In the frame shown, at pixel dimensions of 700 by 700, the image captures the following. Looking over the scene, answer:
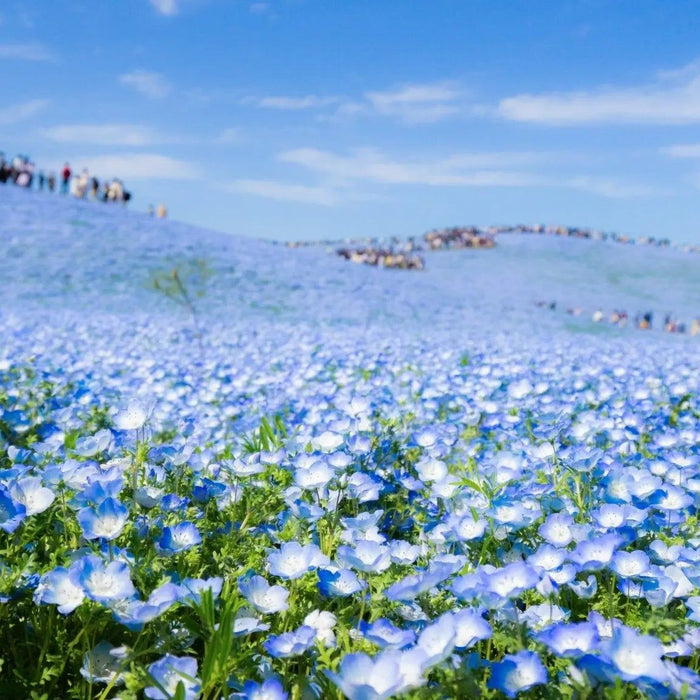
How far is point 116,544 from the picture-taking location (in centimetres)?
208

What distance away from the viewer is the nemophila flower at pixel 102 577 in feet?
5.27

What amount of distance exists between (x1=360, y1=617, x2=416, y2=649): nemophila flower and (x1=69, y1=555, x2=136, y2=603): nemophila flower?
537 millimetres

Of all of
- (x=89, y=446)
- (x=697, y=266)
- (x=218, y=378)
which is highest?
(x=697, y=266)

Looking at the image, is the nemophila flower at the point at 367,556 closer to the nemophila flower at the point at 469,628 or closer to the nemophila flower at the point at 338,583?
the nemophila flower at the point at 338,583

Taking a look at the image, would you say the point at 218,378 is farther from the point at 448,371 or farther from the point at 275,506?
the point at 275,506

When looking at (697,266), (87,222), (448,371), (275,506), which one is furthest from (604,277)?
(275,506)

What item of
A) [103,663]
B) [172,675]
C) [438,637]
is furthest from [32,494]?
[438,637]

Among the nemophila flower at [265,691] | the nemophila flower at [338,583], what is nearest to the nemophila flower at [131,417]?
the nemophila flower at [338,583]

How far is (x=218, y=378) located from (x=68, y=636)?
15.4 feet

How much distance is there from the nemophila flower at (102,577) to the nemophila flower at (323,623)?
1.52ft

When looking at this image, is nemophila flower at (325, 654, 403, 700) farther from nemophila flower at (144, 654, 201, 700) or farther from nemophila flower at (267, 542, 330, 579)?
nemophila flower at (267, 542, 330, 579)

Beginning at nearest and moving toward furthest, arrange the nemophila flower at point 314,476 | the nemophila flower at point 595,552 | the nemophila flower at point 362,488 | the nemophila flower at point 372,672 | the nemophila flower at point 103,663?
the nemophila flower at point 372,672 → the nemophila flower at point 103,663 → the nemophila flower at point 595,552 → the nemophila flower at point 314,476 → the nemophila flower at point 362,488

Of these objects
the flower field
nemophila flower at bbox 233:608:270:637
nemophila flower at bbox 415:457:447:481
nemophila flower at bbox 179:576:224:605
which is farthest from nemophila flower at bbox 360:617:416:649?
nemophila flower at bbox 415:457:447:481

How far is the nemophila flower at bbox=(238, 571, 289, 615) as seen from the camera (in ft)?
5.88
